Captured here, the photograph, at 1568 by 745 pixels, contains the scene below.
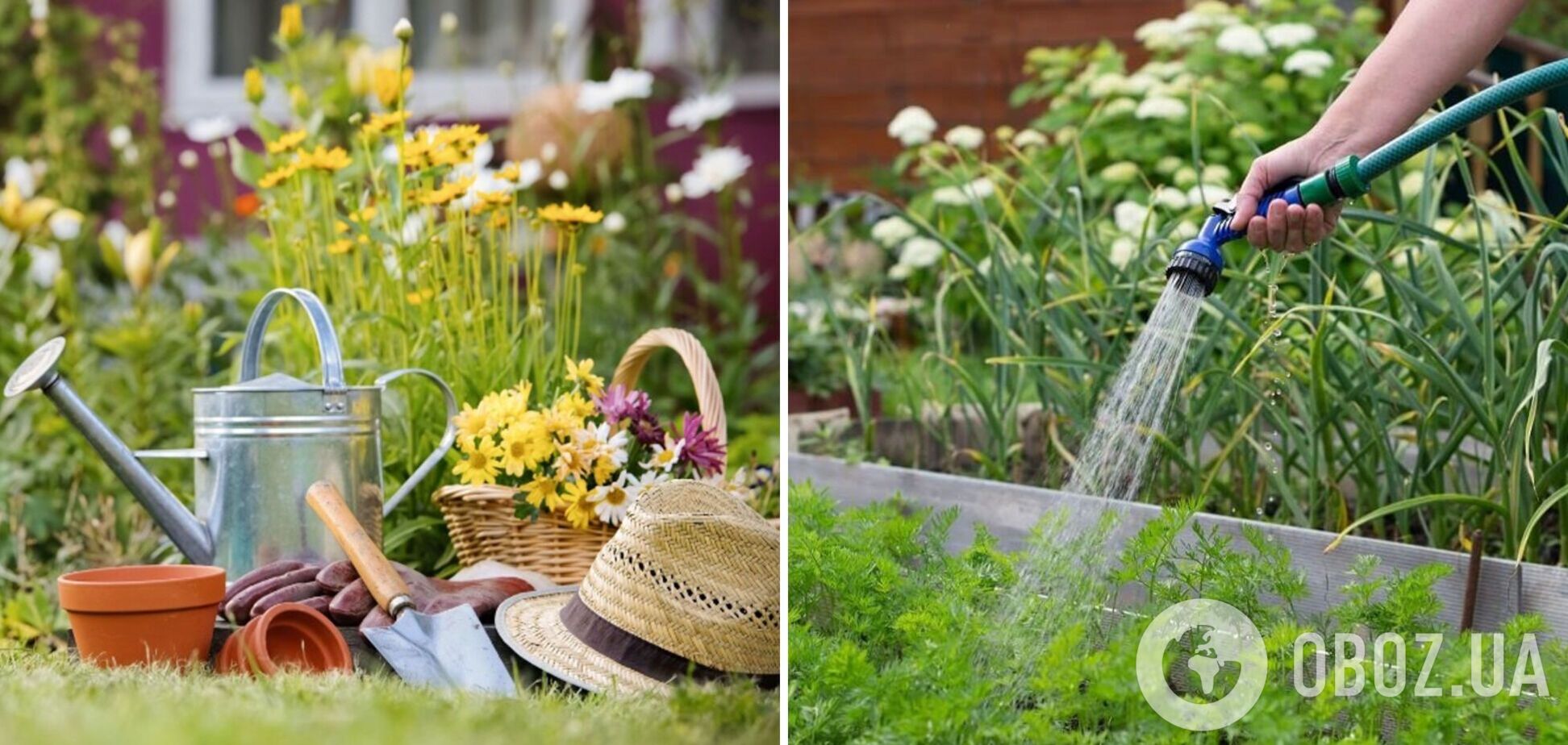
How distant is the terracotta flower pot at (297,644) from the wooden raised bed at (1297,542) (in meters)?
0.83

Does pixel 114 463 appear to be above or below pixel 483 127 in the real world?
below

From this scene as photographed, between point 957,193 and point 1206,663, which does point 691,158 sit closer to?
point 957,193

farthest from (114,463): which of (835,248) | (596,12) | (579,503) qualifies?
(596,12)

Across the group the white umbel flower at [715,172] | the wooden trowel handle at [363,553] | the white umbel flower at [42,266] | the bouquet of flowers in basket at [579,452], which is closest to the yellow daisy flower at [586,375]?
the bouquet of flowers in basket at [579,452]

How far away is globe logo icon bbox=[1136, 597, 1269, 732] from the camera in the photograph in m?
1.73

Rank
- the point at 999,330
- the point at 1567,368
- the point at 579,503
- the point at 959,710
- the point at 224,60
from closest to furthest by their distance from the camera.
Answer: the point at 959,710
the point at 1567,368
the point at 579,503
the point at 999,330
the point at 224,60

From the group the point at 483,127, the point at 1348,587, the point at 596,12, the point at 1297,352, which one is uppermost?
the point at 596,12

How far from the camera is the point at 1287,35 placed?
3865 millimetres

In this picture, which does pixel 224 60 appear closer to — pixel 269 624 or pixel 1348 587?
pixel 269 624

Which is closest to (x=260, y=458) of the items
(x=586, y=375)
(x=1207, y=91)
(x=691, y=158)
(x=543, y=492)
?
(x=543, y=492)

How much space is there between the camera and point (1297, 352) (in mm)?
2641

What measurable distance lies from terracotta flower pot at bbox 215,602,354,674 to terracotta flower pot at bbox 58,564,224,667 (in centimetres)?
5

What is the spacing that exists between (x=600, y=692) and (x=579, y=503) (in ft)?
1.76

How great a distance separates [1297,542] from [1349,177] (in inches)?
24.2
